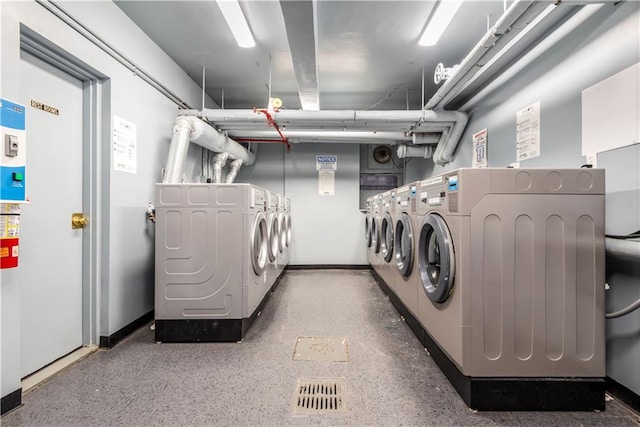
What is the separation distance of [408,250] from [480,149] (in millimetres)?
1857

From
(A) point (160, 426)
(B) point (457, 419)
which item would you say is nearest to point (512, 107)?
(B) point (457, 419)

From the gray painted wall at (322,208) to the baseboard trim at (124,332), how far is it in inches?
106

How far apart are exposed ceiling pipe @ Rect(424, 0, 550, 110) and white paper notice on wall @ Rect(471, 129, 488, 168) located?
79cm

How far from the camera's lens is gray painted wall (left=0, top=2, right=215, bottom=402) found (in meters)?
1.42

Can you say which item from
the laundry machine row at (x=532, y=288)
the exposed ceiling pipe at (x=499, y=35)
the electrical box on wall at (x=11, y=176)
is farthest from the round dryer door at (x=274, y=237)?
the exposed ceiling pipe at (x=499, y=35)

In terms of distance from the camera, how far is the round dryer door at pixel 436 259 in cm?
153

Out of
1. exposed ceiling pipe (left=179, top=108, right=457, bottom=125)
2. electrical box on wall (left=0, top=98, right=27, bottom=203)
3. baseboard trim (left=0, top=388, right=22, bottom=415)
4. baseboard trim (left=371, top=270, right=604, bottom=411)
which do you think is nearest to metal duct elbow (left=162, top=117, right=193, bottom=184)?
exposed ceiling pipe (left=179, top=108, right=457, bottom=125)

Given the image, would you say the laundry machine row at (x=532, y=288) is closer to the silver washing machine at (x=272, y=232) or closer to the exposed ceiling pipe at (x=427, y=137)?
the silver washing machine at (x=272, y=232)

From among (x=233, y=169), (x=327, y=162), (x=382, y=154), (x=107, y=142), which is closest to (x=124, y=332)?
(x=107, y=142)

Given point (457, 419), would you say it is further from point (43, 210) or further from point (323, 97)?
point (323, 97)

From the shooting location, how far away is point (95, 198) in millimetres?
2133

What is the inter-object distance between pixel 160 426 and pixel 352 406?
970 millimetres

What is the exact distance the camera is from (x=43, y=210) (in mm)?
1806

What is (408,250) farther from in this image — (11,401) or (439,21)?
(11,401)
